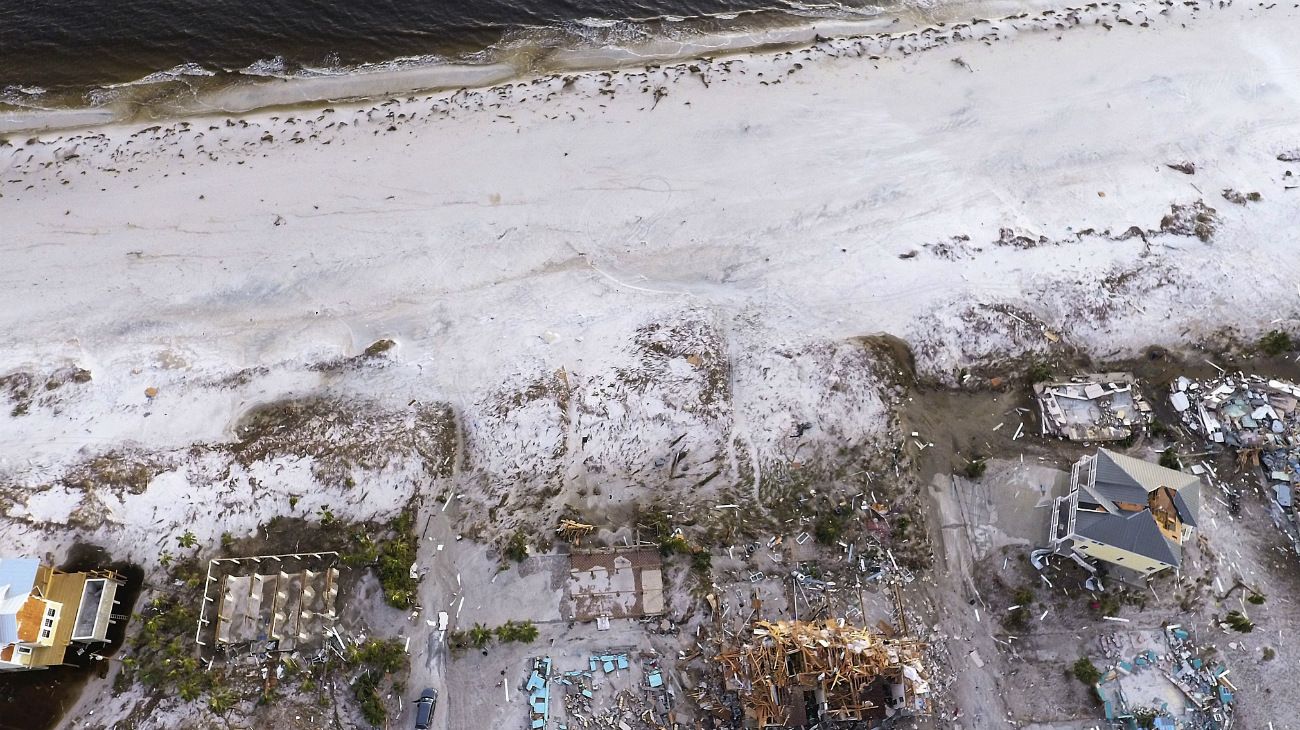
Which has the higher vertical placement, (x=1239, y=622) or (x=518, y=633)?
(x=1239, y=622)

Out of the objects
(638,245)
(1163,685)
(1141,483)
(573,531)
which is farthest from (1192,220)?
(573,531)

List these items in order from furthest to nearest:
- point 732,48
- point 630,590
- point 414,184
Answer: point 732,48, point 414,184, point 630,590

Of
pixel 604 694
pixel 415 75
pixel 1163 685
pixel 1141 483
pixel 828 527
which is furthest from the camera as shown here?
pixel 415 75

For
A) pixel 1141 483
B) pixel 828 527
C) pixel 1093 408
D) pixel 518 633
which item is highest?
pixel 1093 408

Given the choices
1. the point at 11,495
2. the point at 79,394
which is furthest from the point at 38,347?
the point at 11,495

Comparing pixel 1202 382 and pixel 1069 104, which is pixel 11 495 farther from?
pixel 1069 104

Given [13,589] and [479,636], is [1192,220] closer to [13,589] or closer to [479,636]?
[479,636]

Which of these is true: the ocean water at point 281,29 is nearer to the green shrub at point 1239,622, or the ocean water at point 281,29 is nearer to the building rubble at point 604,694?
the building rubble at point 604,694
